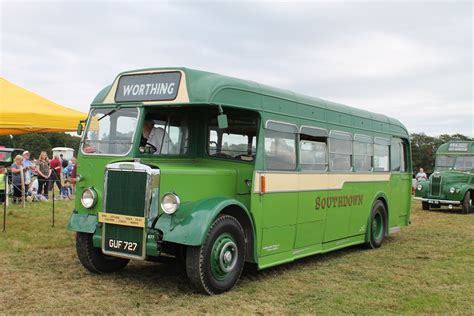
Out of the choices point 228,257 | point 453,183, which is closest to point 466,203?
point 453,183

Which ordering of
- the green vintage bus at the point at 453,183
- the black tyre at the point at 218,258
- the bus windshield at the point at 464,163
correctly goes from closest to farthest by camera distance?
the black tyre at the point at 218,258, the green vintage bus at the point at 453,183, the bus windshield at the point at 464,163

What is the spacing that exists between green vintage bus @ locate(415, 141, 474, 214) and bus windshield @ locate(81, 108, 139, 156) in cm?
1510

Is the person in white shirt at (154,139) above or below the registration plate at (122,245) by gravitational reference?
above

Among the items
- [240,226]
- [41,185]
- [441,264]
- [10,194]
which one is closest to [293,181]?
[240,226]

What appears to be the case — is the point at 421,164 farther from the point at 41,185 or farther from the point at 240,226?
the point at 240,226

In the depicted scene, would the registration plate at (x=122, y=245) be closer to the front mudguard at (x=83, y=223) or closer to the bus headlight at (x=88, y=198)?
the front mudguard at (x=83, y=223)

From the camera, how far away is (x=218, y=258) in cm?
629

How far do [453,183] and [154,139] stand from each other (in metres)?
15.3

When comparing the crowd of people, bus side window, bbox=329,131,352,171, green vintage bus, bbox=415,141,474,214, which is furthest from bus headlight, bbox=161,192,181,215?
green vintage bus, bbox=415,141,474,214

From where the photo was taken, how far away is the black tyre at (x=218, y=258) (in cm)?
610

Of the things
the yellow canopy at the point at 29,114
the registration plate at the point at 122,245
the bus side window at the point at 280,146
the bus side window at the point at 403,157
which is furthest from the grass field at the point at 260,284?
the bus side window at the point at 403,157

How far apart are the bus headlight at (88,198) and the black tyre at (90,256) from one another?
0.48 m

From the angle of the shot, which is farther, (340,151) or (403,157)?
(403,157)

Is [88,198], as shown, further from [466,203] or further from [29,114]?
[466,203]
